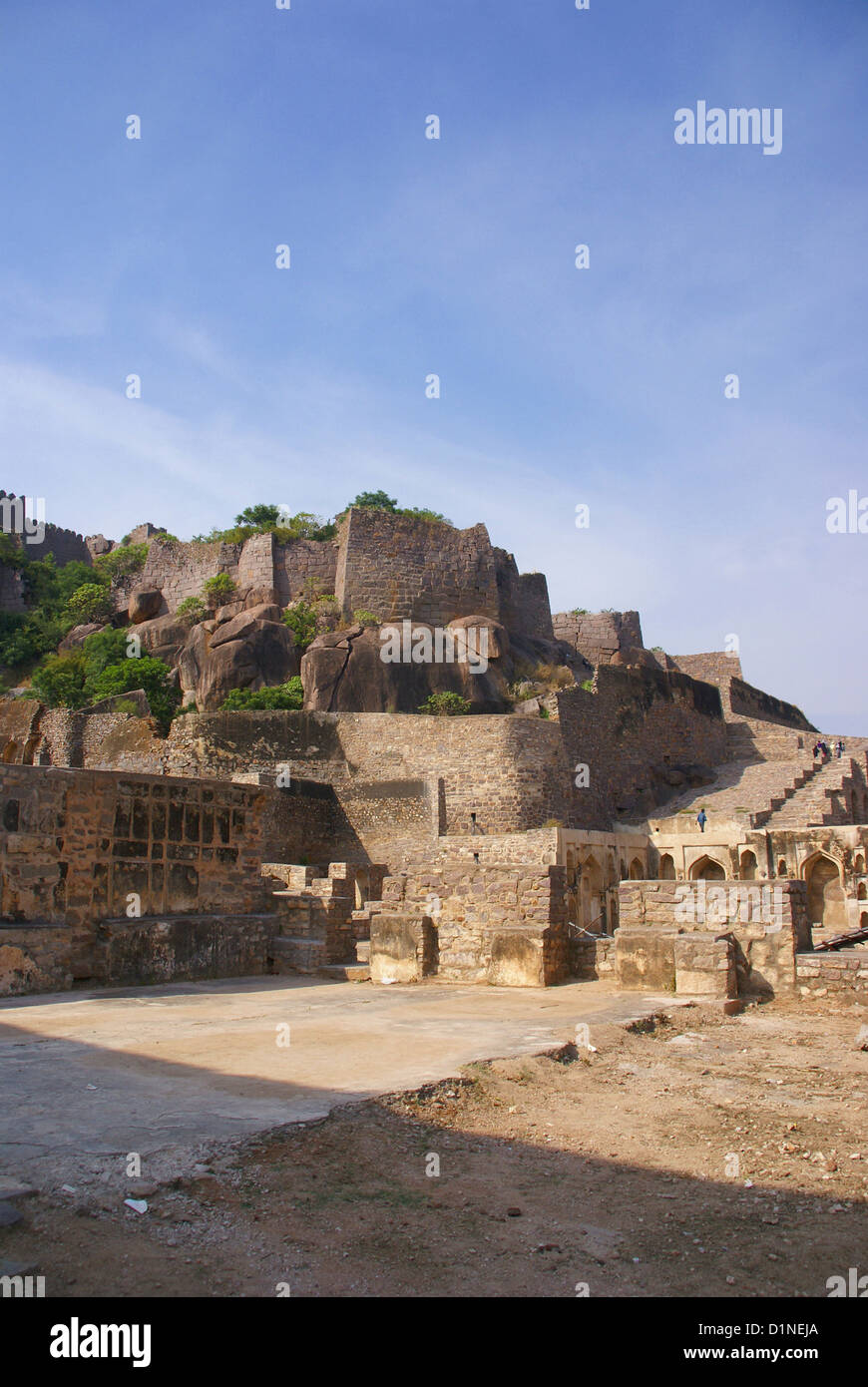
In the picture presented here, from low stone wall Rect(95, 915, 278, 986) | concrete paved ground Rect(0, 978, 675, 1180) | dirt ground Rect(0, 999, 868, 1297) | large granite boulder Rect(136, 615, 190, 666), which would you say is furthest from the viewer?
large granite boulder Rect(136, 615, 190, 666)

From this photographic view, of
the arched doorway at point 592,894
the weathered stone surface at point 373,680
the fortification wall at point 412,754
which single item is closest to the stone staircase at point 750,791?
the arched doorway at point 592,894

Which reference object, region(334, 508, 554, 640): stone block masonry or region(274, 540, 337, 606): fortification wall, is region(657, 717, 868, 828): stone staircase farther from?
region(274, 540, 337, 606): fortification wall

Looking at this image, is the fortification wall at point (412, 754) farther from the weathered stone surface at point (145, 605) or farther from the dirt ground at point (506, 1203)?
the dirt ground at point (506, 1203)

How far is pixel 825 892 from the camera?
72.2 feet

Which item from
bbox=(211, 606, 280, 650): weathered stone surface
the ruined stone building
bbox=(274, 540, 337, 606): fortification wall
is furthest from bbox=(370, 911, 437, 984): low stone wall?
bbox=(274, 540, 337, 606): fortification wall

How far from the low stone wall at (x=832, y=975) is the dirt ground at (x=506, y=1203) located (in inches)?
110

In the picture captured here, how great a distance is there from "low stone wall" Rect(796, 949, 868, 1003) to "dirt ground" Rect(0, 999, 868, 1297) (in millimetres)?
2801

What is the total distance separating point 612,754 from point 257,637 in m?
11.2

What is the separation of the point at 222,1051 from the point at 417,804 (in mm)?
19168

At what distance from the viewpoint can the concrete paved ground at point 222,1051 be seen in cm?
408

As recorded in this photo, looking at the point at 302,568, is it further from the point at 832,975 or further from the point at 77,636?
the point at 832,975

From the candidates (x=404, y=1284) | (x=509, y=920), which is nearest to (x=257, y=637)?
(x=509, y=920)

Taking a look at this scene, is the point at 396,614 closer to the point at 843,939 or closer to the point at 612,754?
the point at 612,754

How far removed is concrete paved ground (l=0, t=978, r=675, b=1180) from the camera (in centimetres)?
408
